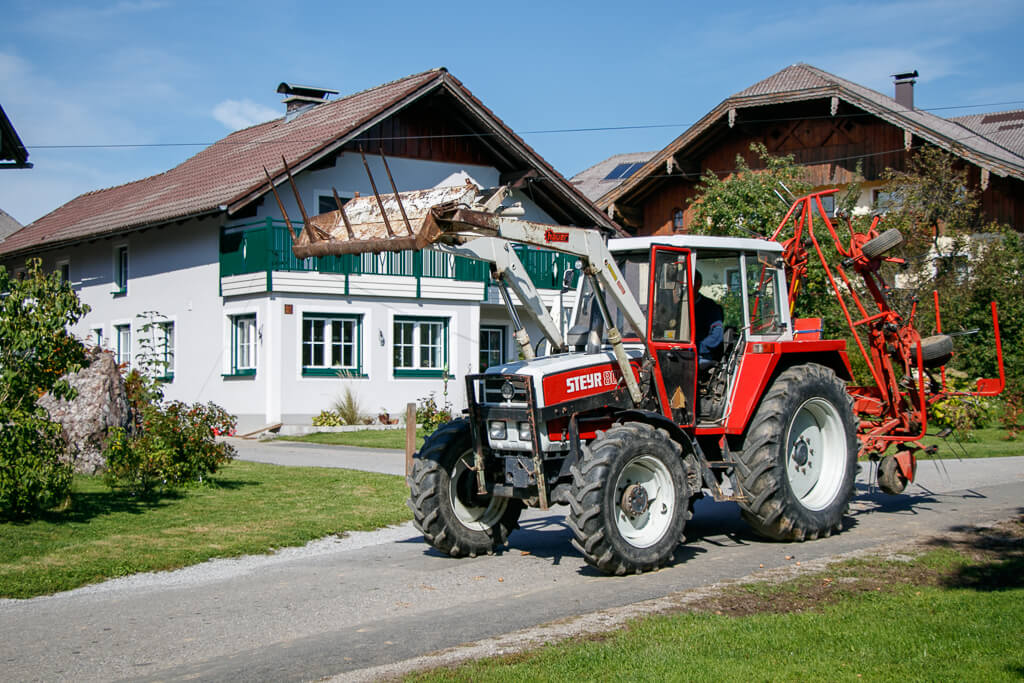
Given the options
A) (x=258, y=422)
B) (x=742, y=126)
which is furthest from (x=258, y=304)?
(x=742, y=126)

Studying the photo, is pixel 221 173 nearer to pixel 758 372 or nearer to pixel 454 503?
pixel 454 503

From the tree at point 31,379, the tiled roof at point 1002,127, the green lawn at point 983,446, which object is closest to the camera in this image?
the tree at point 31,379

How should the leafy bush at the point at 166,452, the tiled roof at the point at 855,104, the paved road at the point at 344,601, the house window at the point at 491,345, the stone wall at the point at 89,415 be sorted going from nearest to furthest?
1. the paved road at the point at 344,601
2. the leafy bush at the point at 166,452
3. the stone wall at the point at 89,415
4. the tiled roof at the point at 855,104
5. the house window at the point at 491,345

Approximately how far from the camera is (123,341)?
3209cm

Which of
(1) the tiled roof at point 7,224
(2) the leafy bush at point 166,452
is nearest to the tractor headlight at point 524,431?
(2) the leafy bush at point 166,452

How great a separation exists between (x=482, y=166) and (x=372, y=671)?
86.1 feet

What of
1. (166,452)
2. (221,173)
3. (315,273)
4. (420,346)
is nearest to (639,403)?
(166,452)

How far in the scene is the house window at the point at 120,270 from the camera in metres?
32.0

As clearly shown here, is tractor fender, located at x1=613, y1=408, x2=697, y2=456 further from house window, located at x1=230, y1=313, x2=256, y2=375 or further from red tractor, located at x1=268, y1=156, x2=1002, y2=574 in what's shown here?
house window, located at x1=230, y1=313, x2=256, y2=375

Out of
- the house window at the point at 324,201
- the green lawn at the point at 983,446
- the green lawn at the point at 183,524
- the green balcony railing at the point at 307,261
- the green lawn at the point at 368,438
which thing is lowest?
the green lawn at the point at 183,524

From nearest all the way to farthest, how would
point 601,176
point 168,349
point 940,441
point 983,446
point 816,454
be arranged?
point 816,454
point 983,446
point 940,441
point 168,349
point 601,176

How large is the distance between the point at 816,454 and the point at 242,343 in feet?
63.0

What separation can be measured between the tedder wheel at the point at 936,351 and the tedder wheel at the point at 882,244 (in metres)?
1.18

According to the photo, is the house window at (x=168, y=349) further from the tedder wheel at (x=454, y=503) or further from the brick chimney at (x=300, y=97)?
the tedder wheel at (x=454, y=503)
